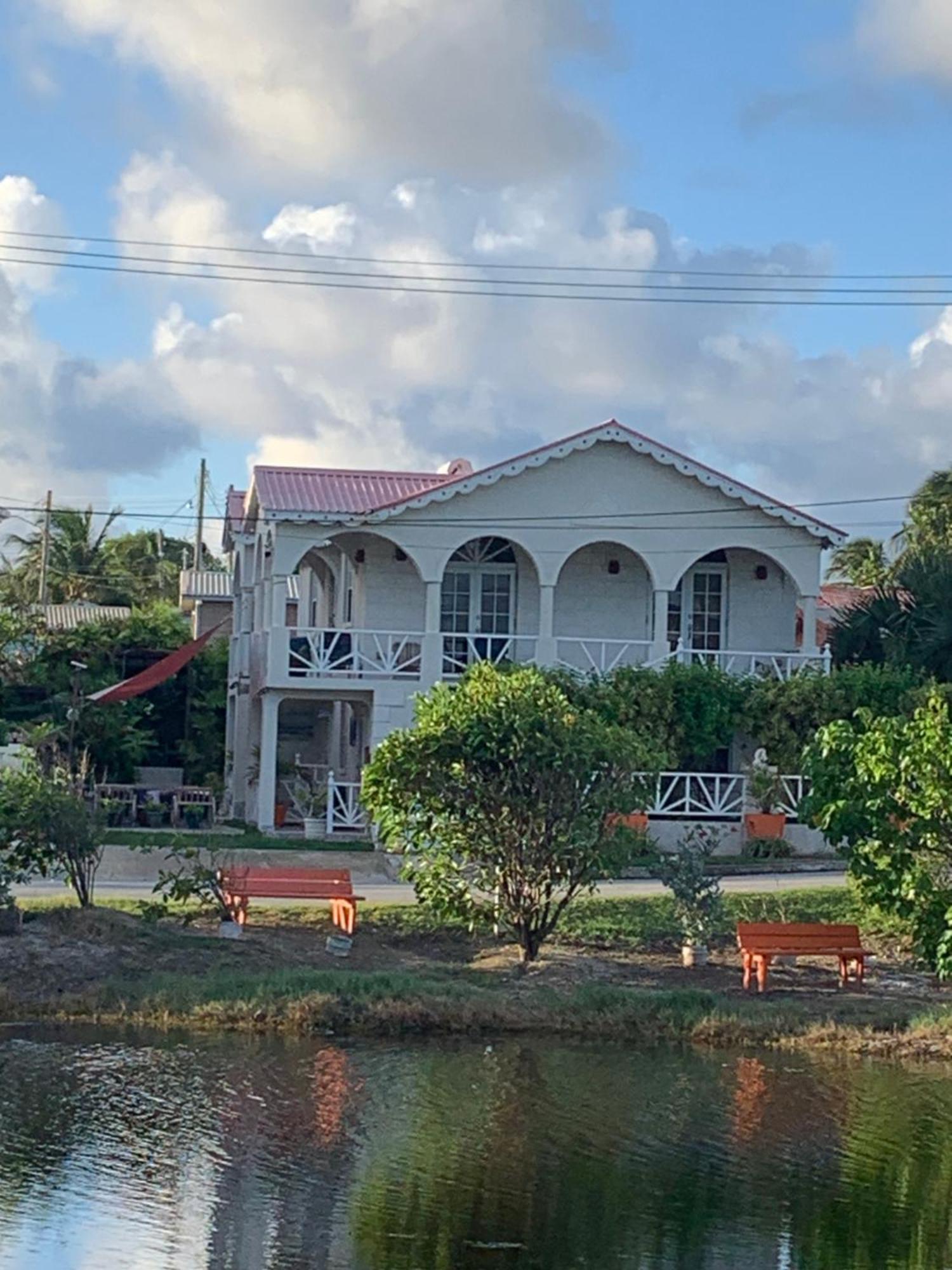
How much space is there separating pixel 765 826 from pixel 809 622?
5114 millimetres

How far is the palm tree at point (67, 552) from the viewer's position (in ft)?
185

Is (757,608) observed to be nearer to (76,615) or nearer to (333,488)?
(333,488)

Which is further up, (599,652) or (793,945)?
(599,652)

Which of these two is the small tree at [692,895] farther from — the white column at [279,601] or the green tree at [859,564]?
the green tree at [859,564]

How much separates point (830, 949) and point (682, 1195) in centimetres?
869

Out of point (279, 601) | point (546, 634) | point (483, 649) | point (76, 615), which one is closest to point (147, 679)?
point (279, 601)

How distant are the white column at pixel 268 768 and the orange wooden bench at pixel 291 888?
9.54 metres

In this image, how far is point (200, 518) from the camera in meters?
56.8

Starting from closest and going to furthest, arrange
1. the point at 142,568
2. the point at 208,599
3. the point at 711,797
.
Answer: the point at 711,797 < the point at 208,599 < the point at 142,568

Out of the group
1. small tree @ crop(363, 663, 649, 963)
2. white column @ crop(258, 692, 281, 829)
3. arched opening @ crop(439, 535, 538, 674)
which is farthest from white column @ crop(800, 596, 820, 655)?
small tree @ crop(363, 663, 649, 963)

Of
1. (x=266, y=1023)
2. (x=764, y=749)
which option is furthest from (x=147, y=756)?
(x=266, y=1023)

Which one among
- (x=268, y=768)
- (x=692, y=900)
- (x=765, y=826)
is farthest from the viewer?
(x=268, y=768)

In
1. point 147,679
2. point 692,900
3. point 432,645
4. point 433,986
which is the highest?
point 432,645

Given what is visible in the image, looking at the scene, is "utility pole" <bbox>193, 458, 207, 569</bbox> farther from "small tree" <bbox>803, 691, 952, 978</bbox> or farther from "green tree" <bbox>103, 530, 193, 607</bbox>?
"small tree" <bbox>803, 691, 952, 978</bbox>
